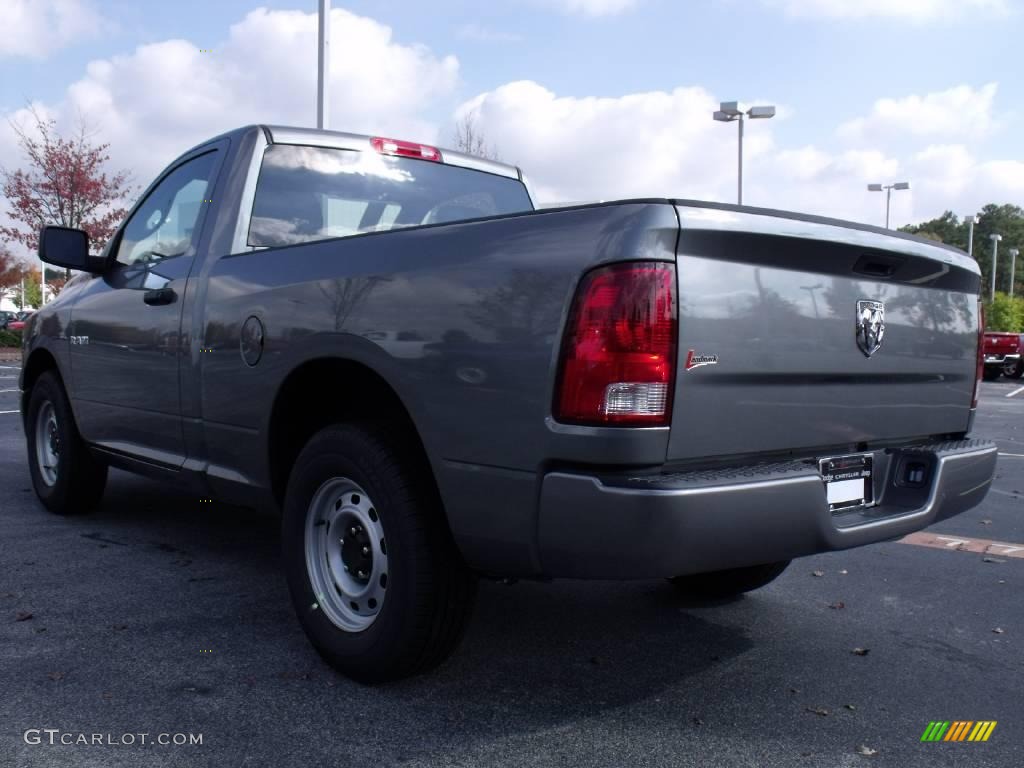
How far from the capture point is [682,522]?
2424mm

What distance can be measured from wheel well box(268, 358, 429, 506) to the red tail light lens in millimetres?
1542

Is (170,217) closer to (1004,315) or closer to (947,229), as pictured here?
(1004,315)

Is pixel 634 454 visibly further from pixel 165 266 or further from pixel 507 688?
pixel 165 266

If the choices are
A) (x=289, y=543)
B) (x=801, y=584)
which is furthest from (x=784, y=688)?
(x=289, y=543)

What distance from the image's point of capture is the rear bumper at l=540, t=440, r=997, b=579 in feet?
7.92

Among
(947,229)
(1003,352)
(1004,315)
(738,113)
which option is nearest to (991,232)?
(947,229)

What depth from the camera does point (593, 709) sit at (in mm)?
2967

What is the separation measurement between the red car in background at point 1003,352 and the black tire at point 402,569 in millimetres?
26646

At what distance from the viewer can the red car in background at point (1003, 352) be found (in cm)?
2658

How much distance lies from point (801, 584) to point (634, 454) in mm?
2447

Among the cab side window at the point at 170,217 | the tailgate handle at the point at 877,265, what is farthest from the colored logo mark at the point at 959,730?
the cab side window at the point at 170,217

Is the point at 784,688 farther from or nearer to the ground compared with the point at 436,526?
nearer to the ground

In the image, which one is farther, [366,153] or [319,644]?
[366,153]

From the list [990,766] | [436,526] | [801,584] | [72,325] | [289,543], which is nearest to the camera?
[990,766]
